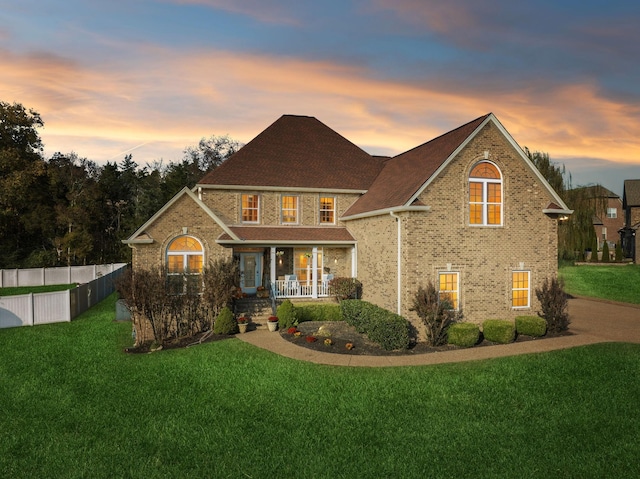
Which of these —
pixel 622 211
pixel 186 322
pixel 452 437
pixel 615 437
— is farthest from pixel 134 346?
pixel 622 211

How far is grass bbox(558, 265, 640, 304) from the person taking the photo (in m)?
30.3

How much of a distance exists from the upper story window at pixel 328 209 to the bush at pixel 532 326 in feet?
37.6

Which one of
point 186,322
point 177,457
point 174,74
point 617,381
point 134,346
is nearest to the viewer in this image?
point 177,457

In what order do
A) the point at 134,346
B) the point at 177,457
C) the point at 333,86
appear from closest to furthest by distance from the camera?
the point at 177,457, the point at 134,346, the point at 333,86

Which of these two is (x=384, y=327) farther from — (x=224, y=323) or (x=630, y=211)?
(x=630, y=211)

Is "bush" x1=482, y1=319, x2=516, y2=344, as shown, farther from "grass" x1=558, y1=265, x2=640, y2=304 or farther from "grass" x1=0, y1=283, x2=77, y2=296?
"grass" x1=0, y1=283, x2=77, y2=296

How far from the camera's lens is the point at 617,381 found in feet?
37.9

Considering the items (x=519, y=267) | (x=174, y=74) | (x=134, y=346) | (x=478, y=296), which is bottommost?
(x=134, y=346)

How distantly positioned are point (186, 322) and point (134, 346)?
2.21 metres

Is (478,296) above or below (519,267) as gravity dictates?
below

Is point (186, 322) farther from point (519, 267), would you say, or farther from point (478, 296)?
point (519, 267)

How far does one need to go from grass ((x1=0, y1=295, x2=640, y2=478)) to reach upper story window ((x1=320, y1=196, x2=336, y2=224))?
37.5ft

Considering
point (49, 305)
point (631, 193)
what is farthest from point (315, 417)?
point (631, 193)

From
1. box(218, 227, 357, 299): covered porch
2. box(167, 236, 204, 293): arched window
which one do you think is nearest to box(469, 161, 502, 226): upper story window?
box(218, 227, 357, 299): covered porch
